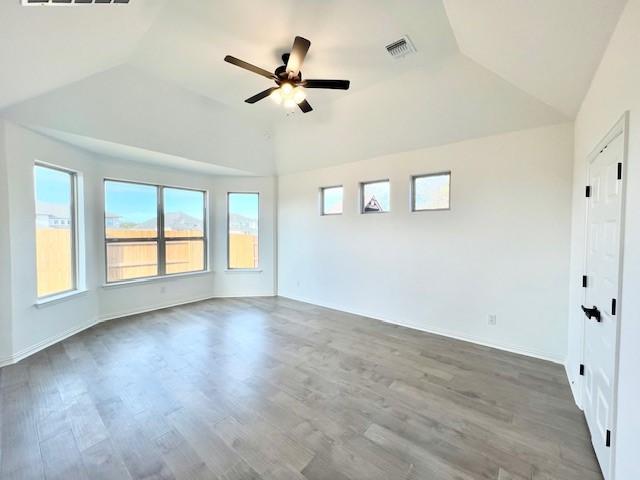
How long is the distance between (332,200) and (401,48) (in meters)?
2.94

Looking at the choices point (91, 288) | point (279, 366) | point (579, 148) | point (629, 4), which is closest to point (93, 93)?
point (91, 288)

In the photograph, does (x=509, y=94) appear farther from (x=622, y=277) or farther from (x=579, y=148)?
(x=622, y=277)

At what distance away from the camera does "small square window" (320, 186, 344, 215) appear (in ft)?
17.0

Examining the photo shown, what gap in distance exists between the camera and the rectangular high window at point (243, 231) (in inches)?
236

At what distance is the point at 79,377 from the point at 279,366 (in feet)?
6.53

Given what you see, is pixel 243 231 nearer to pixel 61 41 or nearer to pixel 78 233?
pixel 78 233

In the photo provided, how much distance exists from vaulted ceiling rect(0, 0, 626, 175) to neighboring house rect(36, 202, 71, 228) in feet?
3.03

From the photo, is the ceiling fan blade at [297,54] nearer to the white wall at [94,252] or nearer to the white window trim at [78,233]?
the white wall at [94,252]

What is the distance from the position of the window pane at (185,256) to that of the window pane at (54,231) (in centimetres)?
149

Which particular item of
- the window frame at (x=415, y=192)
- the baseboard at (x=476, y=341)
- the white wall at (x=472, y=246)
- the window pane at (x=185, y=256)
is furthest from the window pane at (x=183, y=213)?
the window frame at (x=415, y=192)

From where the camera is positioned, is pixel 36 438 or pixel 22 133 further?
pixel 22 133

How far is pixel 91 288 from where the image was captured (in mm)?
4223

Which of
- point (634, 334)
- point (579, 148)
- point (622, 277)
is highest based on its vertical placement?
point (579, 148)

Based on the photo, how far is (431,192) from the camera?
13.2 ft
